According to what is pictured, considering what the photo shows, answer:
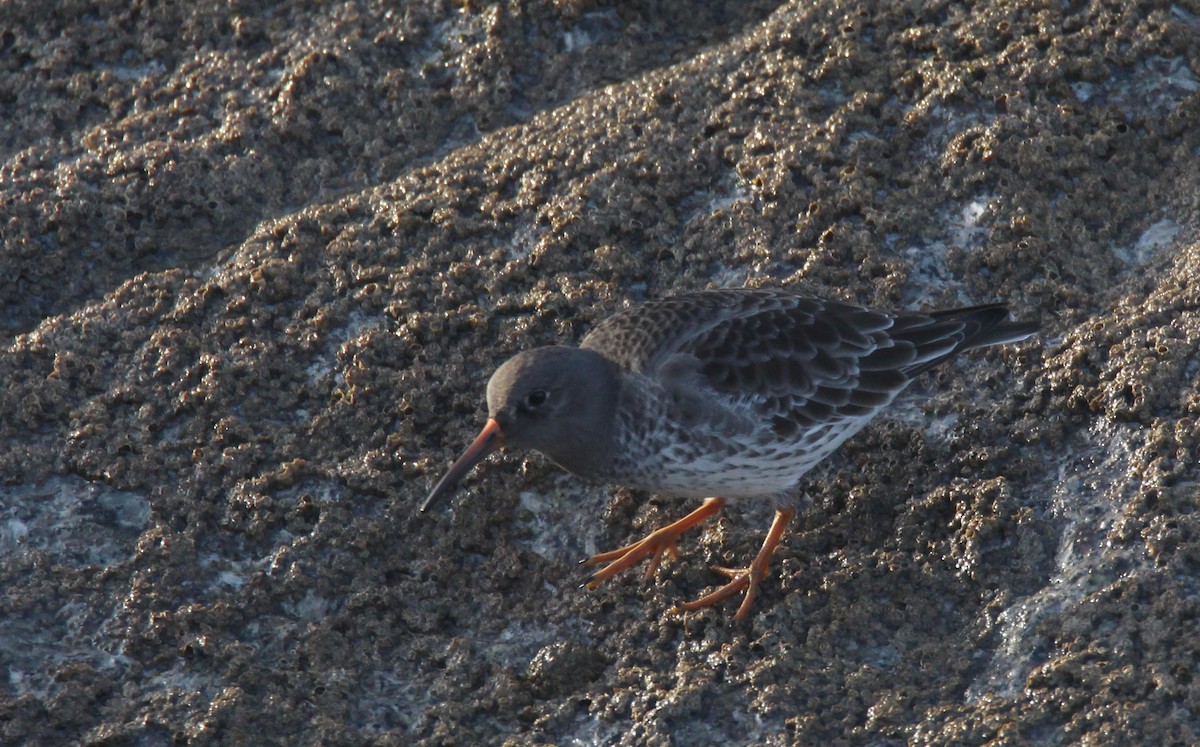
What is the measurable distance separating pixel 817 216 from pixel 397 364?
2.14 m

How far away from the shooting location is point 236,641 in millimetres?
5012

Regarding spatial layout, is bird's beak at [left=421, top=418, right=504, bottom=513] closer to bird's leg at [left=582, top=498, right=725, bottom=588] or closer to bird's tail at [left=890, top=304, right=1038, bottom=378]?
bird's leg at [left=582, top=498, right=725, bottom=588]

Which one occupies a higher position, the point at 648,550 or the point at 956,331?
the point at 956,331

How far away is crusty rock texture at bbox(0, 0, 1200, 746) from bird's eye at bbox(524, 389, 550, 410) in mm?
544

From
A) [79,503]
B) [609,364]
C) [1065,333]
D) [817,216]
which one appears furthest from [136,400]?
[1065,333]

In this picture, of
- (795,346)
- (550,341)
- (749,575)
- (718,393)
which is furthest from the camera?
(550,341)

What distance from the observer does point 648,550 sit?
5.56 m

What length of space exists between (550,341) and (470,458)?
38.2 inches

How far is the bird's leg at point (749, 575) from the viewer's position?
17.1 feet

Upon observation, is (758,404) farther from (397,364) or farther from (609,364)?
(397,364)

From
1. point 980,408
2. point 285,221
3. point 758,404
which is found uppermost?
point 285,221

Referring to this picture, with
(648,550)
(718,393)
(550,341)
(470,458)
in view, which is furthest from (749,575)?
(550,341)

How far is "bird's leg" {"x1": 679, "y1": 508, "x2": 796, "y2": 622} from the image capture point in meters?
5.21

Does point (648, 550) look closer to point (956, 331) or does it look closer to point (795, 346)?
point (795, 346)
